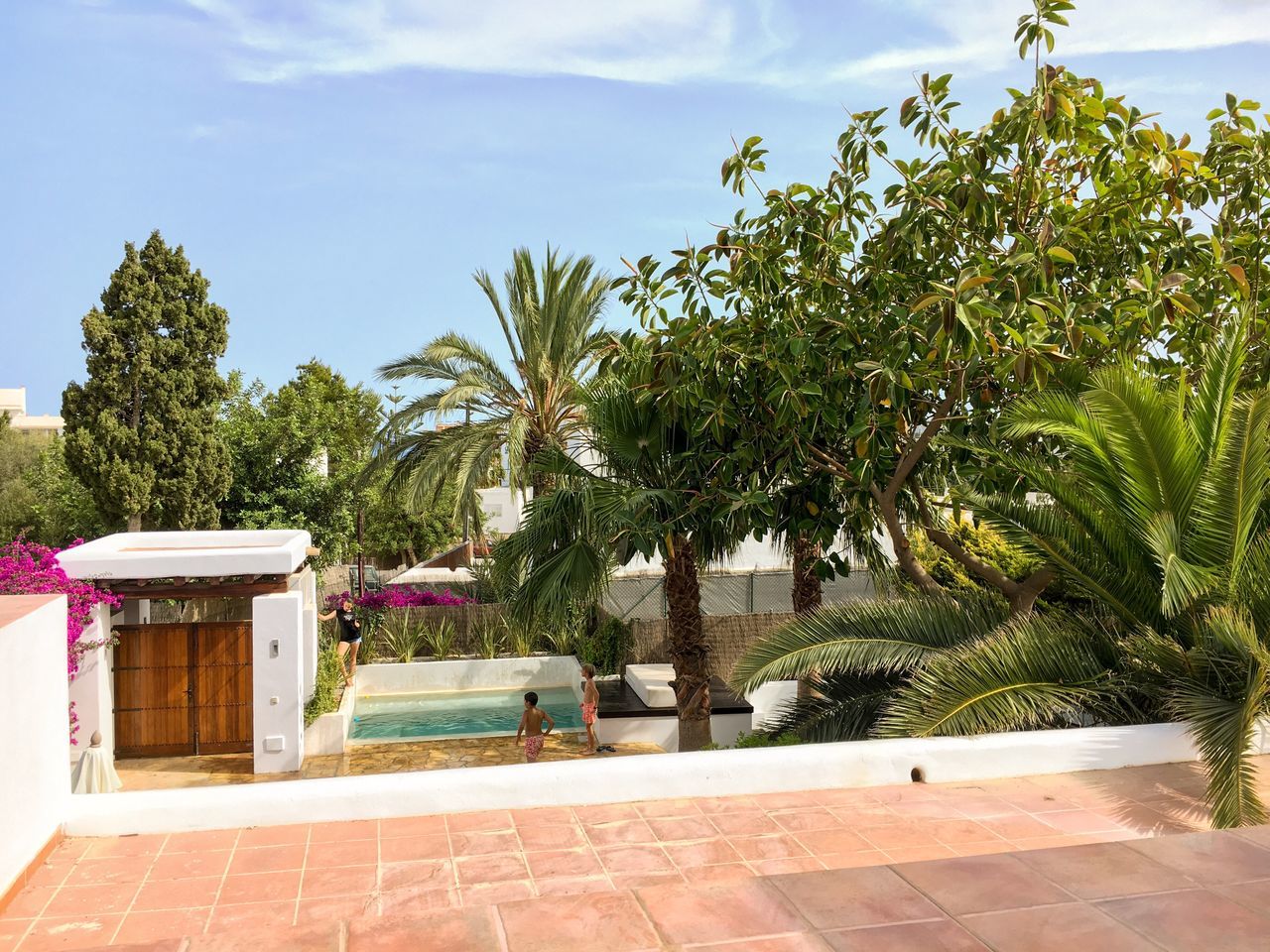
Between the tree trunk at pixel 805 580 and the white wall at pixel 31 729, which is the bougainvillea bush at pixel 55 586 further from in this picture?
the tree trunk at pixel 805 580

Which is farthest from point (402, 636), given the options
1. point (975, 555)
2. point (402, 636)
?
point (975, 555)

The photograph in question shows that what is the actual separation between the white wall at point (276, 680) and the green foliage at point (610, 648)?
635 cm

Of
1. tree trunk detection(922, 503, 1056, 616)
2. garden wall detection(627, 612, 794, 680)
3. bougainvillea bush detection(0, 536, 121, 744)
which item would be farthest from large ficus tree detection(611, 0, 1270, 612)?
garden wall detection(627, 612, 794, 680)

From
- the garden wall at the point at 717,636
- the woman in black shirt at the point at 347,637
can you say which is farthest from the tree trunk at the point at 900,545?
the woman in black shirt at the point at 347,637

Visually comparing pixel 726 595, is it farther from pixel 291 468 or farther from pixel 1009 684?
pixel 1009 684

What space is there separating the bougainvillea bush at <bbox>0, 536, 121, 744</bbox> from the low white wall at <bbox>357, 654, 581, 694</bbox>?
674 centimetres

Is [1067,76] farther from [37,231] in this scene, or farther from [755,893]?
[37,231]

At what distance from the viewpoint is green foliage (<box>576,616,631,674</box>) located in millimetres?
18891

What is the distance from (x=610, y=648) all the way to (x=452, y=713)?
9.80 ft

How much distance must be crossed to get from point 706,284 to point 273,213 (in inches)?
3051

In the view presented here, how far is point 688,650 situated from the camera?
13.0 metres

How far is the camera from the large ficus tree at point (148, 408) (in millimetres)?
24172

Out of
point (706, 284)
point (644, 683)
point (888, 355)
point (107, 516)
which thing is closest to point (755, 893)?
point (888, 355)

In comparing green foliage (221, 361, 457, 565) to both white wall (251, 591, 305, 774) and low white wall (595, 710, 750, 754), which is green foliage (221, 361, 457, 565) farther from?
white wall (251, 591, 305, 774)
